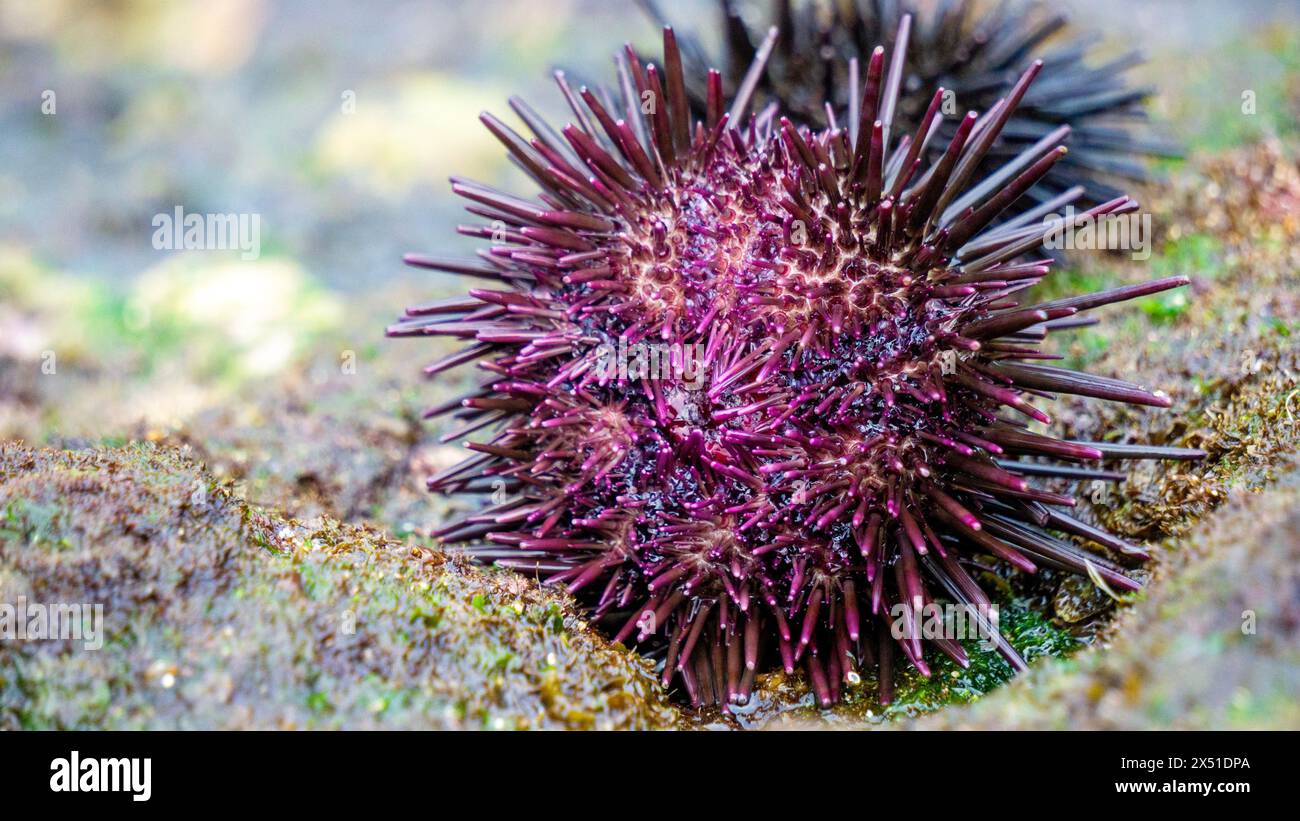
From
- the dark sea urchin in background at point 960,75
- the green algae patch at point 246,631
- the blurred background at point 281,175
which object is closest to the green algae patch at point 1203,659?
the green algae patch at point 246,631

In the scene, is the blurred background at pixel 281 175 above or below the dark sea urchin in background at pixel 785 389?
above

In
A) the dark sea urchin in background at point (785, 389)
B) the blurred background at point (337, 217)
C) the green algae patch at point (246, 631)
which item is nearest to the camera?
the green algae patch at point (246, 631)

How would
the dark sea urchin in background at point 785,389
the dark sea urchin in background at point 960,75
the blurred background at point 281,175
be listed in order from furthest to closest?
the blurred background at point 281,175 → the dark sea urchin in background at point 960,75 → the dark sea urchin in background at point 785,389

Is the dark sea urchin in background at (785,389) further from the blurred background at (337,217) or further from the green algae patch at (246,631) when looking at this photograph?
the blurred background at (337,217)

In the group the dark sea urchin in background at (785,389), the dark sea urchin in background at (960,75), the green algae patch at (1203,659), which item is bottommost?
the green algae patch at (1203,659)

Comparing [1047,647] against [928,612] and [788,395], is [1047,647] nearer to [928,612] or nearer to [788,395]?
[928,612]

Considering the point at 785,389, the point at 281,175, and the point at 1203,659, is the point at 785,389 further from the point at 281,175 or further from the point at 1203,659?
the point at 281,175
